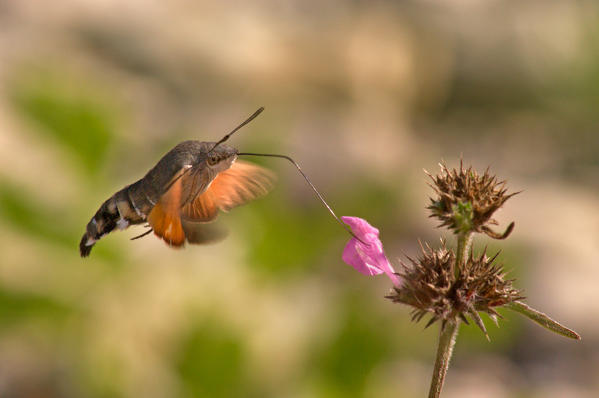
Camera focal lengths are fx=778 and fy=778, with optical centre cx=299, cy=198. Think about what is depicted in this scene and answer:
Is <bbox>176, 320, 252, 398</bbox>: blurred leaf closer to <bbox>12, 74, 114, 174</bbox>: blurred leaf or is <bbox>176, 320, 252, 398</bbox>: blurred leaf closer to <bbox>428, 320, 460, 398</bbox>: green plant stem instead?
<bbox>12, 74, 114, 174</bbox>: blurred leaf

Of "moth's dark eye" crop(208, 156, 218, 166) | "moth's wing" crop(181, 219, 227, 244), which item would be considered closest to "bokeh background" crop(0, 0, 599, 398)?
"moth's wing" crop(181, 219, 227, 244)

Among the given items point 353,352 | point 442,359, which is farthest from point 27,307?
point 442,359

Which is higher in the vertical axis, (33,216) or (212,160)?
(33,216)

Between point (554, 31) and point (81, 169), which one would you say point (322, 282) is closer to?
point (81, 169)

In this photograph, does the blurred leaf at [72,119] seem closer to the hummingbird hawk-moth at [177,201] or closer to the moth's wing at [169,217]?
the hummingbird hawk-moth at [177,201]

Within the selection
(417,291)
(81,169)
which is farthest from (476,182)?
(81,169)

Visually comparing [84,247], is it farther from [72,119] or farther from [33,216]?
[72,119]

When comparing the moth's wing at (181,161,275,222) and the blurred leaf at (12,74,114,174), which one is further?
the blurred leaf at (12,74,114,174)
